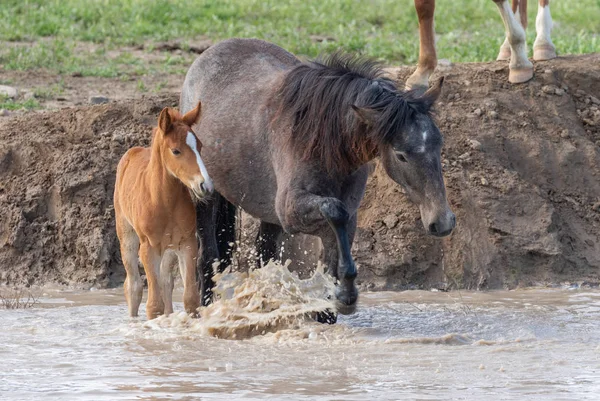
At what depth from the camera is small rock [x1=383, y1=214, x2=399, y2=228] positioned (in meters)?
9.32

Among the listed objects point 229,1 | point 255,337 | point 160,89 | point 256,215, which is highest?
point 229,1

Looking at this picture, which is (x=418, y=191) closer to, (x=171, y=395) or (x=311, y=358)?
(x=311, y=358)

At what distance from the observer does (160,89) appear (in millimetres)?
11633

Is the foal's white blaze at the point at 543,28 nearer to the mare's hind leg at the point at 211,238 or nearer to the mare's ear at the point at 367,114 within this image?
the mare's hind leg at the point at 211,238

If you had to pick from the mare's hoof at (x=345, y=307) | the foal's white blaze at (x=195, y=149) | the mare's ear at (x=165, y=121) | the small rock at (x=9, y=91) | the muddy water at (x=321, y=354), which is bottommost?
the muddy water at (x=321, y=354)

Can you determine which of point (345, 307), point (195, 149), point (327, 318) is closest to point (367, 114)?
point (195, 149)

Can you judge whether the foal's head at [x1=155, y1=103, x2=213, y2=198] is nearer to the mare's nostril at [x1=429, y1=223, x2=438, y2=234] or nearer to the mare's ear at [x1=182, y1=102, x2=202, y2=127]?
the mare's ear at [x1=182, y1=102, x2=202, y2=127]

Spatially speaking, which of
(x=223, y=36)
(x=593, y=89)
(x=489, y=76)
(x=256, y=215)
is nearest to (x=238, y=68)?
(x=256, y=215)

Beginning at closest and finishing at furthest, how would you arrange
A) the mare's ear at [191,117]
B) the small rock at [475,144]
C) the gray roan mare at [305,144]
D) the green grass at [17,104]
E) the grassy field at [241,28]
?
the gray roan mare at [305,144] < the mare's ear at [191,117] < the small rock at [475,144] < the green grass at [17,104] < the grassy field at [241,28]

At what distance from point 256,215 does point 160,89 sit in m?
4.22

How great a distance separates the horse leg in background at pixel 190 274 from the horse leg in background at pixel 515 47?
3.62 meters

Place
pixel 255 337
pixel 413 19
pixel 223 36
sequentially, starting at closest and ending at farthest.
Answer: pixel 255 337, pixel 223 36, pixel 413 19

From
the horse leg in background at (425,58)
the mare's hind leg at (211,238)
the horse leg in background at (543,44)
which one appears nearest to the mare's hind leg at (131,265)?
the mare's hind leg at (211,238)

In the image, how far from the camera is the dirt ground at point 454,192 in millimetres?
9211
